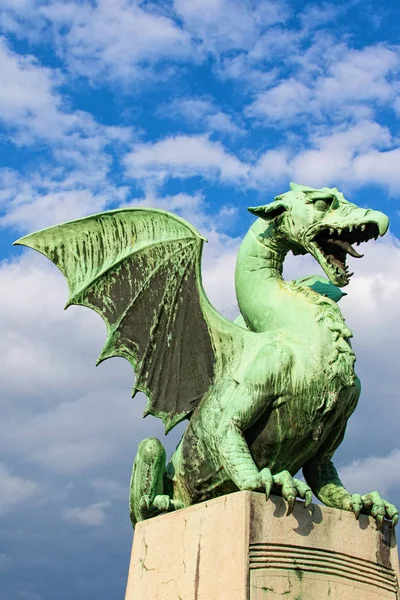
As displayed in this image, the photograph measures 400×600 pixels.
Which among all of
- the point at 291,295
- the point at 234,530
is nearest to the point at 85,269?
the point at 291,295

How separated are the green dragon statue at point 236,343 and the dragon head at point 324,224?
0.04 feet

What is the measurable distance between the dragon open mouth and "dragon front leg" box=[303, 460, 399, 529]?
1.43 m

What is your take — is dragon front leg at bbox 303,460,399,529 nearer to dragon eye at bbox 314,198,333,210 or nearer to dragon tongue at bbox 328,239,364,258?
dragon tongue at bbox 328,239,364,258

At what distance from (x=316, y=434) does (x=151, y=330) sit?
1648mm

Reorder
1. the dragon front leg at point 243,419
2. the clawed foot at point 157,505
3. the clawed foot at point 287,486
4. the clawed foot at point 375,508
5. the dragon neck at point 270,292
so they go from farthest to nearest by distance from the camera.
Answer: the dragon neck at point 270,292 < the clawed foot at point 157,505 < the clawed foot at point 375,508 < the dragon front leg at point 243,419 < the clawed foot at point 287,486

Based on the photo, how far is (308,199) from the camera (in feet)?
20.3

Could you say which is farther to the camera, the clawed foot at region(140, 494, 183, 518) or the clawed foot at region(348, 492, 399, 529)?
the clawed foot at region(140, 494, 183, 518)

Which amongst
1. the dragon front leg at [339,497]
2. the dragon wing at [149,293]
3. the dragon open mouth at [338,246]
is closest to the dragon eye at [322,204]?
the dragon open mouth at [338,246]

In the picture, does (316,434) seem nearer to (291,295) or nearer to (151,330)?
(291,295)

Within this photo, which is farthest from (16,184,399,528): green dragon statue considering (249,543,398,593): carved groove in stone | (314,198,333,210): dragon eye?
(249,543,398,593): carved groove in stone

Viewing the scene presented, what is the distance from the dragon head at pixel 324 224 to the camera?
5883 millimetres

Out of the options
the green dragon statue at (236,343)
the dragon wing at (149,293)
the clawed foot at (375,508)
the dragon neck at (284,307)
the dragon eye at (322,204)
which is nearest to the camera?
the clawed foot at (375,508)

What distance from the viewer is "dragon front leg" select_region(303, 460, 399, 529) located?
5.39 metres

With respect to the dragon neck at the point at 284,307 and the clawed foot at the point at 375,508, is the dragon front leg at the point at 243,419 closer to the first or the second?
the dragon neck at the point at 284,307
